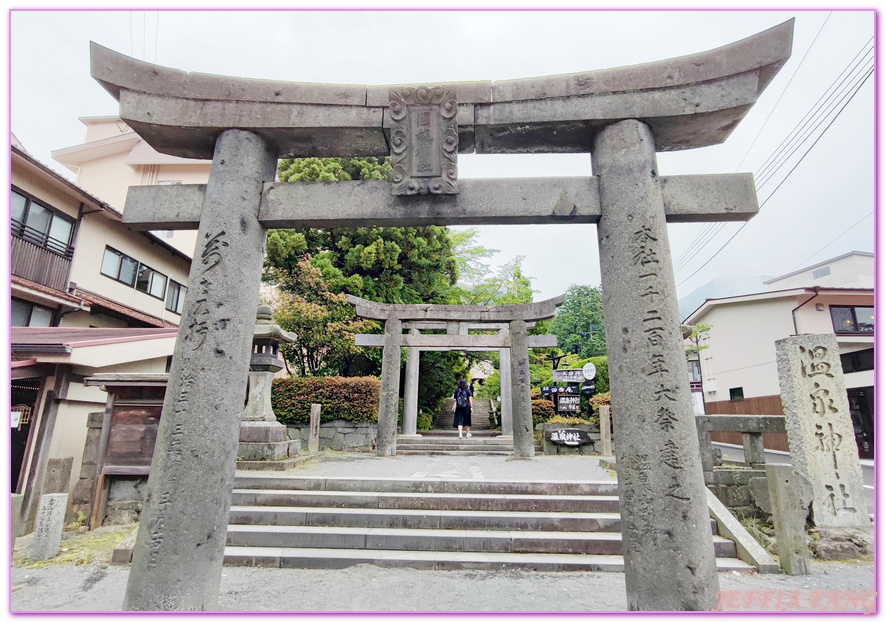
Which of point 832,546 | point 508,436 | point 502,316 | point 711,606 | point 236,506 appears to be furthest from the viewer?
point 508,436

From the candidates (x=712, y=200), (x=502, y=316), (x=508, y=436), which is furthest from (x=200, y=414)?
(x=508, y=436)

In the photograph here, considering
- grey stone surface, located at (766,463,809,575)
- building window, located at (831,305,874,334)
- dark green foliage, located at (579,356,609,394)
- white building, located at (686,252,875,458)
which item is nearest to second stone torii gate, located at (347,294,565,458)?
dark green foliage, located at (579,356,609,394)

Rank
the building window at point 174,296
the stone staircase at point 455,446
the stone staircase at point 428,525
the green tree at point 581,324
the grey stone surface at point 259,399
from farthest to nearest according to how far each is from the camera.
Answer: the green tree at point 581,324 < the building window at point 174,296 < the stone staircase at point 455,446 < the grey stone surface at point 259,399 < the stone staircase at point 428,525

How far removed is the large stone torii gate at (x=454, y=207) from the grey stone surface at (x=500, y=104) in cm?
1

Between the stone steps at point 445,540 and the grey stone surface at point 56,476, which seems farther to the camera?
the grey stone surface at point 56,476

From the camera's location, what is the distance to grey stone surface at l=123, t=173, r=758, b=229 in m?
3.97

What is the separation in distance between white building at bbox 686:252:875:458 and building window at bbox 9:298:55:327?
25359 millimetres

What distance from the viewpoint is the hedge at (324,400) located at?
14.2 metres

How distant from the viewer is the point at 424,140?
162 inches

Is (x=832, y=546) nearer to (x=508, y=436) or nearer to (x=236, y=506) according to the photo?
(x=236, y=506)

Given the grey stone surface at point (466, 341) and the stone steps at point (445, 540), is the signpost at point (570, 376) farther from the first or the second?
the stone steps at point (445, 540)

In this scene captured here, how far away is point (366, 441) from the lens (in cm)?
1440

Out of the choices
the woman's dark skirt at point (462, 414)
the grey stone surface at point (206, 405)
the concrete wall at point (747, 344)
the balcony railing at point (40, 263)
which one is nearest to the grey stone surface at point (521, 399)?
the woman's dark skirt at point (462, 414)

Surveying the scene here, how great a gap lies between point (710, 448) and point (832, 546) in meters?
1.87
